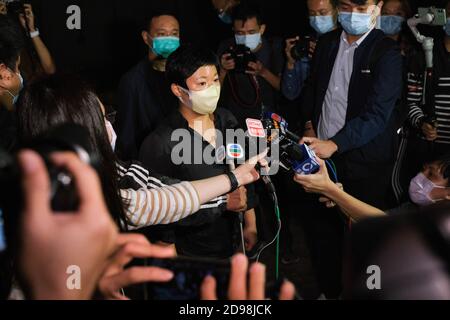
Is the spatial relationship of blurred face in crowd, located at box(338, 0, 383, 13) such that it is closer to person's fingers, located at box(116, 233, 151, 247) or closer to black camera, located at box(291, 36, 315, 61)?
black camera, located at box(291, 36, 315, 61)

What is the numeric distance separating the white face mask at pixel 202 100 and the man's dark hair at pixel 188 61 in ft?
0.21

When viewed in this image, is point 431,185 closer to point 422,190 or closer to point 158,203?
point 422,190

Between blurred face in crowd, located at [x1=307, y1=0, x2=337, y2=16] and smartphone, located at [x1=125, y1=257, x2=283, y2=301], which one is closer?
smartphone, located at [x1=125, y1=257, x2=283, y2=301]

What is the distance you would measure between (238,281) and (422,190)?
194 centimetres

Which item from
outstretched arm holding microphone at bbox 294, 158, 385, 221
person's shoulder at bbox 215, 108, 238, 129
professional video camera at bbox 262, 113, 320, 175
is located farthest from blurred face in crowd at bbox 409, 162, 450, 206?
person's shoulder at bbox 215, 108, 238, 129

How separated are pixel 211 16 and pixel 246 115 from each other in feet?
7.24

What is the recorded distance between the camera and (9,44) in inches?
88.3

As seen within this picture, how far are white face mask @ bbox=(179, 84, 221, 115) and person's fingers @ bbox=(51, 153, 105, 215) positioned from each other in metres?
1.60

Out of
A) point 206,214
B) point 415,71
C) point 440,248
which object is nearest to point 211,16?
point 415,71

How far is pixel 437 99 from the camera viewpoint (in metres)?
2.97

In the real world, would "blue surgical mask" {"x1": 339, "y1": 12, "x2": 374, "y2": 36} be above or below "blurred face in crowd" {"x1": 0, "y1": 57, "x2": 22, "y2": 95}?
above

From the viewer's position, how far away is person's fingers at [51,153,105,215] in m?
0.62

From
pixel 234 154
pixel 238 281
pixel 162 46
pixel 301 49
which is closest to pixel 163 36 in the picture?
pixel 162 46

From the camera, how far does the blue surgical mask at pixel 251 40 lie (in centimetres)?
344
